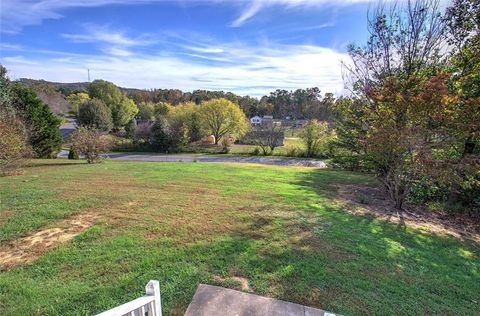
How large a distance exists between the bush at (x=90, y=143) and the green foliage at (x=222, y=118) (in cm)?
1961

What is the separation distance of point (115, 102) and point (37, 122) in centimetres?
2323

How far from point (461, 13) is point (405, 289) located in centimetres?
811

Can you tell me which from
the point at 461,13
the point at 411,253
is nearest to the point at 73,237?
the point at 411,253

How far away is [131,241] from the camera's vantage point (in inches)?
151

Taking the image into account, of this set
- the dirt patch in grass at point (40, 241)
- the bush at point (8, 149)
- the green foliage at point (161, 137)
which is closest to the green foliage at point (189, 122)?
the green foliage at point (161, 137)

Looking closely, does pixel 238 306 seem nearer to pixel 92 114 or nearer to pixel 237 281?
pixel 237 281

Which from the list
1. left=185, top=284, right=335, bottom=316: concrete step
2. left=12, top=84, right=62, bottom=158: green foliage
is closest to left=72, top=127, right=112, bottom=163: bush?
left=12, top=84, right=62, bottom=158: green foliage

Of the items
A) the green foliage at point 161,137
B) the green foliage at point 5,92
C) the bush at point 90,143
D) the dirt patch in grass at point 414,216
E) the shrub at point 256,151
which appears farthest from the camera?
the green foliage at point 161,137

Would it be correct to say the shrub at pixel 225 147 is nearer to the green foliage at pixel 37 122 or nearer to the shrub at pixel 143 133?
the shrub at pixel 143 133

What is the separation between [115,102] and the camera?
1582 inches

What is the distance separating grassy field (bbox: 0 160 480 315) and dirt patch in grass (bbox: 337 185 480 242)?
1.61 ft

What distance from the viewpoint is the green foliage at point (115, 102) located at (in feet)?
130

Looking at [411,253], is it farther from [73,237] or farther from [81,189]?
[81,189]

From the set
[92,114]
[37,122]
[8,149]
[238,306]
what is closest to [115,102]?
[92,114]
